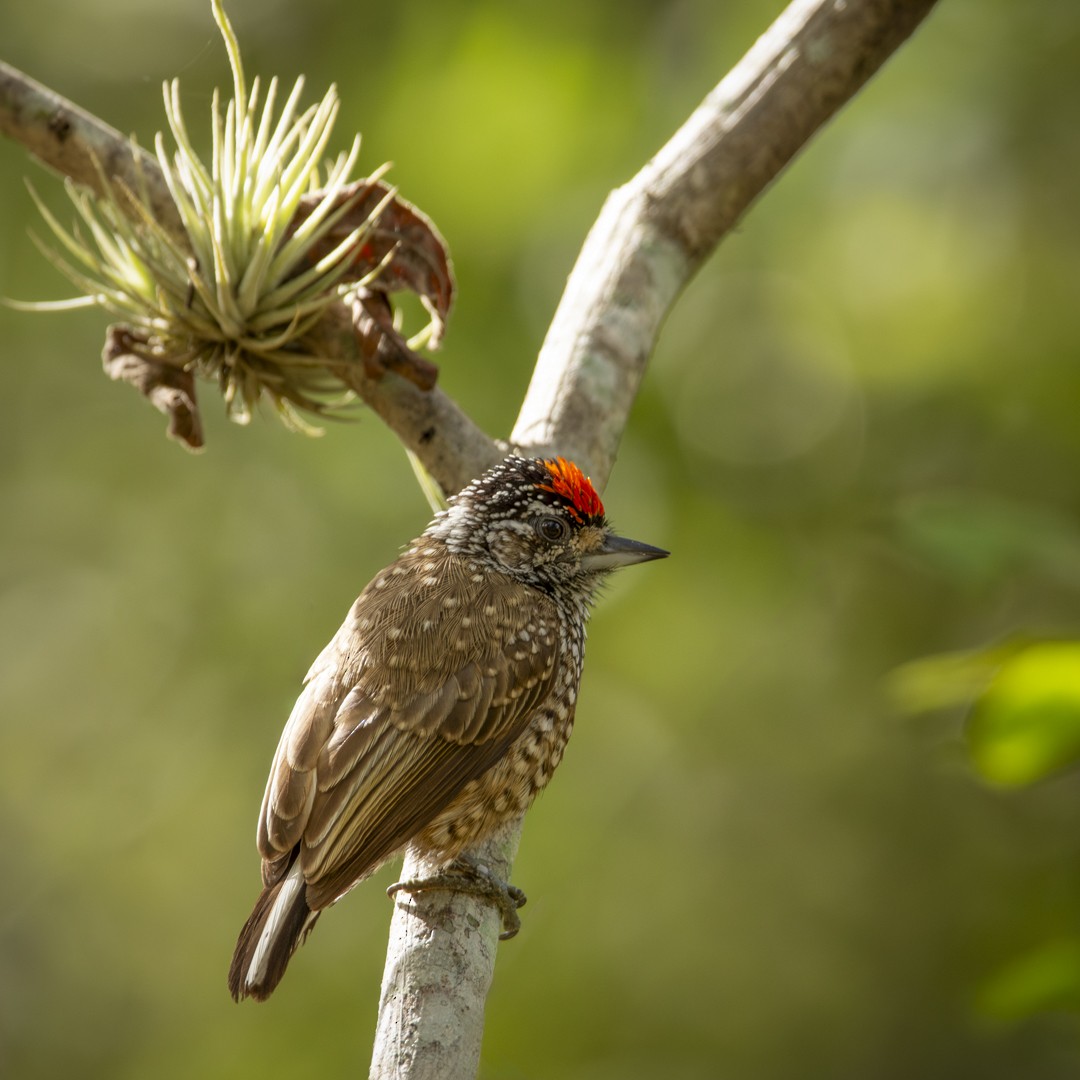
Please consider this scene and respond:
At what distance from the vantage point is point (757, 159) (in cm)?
460

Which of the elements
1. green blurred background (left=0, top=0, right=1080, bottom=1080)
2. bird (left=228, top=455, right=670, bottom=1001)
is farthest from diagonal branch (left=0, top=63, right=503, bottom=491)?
green blurred background (left=0, top=0, right=1080, bottom=1080)

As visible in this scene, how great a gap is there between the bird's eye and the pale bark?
0.67 feet

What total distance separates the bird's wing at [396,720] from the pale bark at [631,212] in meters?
0.24

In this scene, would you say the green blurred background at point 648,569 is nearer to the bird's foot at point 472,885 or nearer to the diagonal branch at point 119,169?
the diagonal branch at point 119,169

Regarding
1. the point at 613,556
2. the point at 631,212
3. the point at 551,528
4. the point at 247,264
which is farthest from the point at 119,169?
the point at 613,556

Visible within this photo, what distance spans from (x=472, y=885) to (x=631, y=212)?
2293mm

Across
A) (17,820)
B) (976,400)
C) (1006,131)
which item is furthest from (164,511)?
(1006,131)

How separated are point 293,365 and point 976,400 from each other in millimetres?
4883

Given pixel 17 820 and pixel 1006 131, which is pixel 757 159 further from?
pixel 17 820

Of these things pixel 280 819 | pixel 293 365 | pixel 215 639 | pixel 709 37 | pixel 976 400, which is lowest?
pixel 280 819

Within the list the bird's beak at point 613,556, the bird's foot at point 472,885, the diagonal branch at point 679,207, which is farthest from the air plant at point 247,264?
the bird's foot at point 472,885

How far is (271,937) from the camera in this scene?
11.5ft

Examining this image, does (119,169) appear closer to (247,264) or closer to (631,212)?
(247,264)

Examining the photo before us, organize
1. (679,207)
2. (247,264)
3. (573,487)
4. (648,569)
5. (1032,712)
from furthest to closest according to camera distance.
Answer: (648,569)
(679,207)
(573,487)
(247,264)
(1032,712)
